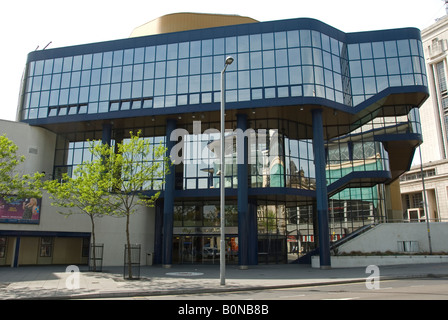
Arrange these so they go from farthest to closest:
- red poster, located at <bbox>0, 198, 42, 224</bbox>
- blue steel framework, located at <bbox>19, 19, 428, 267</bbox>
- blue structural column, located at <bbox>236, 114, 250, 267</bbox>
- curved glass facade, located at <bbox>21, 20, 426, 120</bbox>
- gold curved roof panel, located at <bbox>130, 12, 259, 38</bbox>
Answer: gold curved roof panel, located at <bbox>130, 12, 259, 38</bbox> < curved glass facade, located at <bbox>21, 20, 426, 120</bbox> < blue steel framework, located at <bbox>19, 19, 428, 267</bbox> < blue structural column, located at <bbox>236, 114, 250, 267</bbox> < red poster, located at <bbox>0, 198, 42, 224</bbox>

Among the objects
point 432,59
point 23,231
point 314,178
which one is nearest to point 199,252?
point 314,178

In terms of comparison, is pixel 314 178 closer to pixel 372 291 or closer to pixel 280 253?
pixel 280 253

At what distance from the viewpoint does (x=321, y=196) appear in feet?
98.2

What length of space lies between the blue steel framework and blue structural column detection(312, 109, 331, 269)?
9cm

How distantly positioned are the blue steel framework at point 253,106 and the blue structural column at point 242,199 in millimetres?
87

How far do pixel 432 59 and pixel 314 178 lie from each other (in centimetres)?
8312

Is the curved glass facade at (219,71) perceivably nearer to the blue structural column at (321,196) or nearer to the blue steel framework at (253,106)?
the blue steel framework at (253,106)

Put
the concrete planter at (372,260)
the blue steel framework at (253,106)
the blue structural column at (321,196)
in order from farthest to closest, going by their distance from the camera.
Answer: the blue steel framework at (253,106) → the concrete planter at (372,260) → the blue structural column at (321,196)

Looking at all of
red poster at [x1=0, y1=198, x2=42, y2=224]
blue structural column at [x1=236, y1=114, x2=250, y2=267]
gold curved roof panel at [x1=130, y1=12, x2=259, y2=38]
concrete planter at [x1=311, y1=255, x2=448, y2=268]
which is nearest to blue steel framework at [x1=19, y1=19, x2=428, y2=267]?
blue structural column at [x1=236, y1=114, x2=250, y2=267]

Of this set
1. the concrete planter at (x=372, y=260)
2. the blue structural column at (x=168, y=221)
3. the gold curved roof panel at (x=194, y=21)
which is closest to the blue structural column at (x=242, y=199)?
the concrete planter at (x=372, y=260)

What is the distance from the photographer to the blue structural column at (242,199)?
2981 centimetres

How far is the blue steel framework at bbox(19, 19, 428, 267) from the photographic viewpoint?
3153cm

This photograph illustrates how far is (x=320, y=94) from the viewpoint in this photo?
31.0 meters

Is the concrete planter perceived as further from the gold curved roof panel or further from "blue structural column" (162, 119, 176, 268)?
the gold curved roof panel
